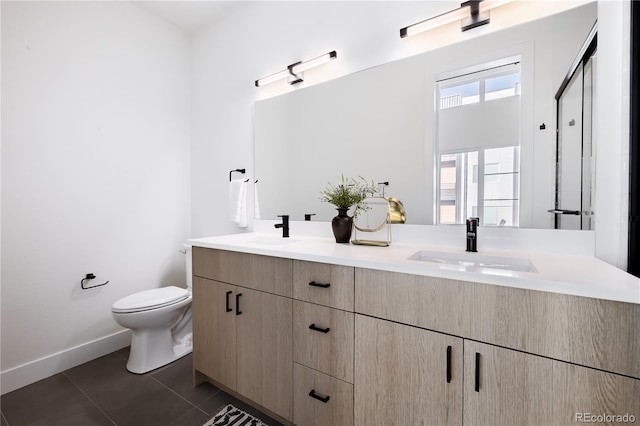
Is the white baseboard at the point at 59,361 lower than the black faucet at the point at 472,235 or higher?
lower

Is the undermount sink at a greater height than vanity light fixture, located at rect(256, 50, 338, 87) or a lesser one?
lesser

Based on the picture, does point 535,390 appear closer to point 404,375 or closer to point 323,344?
point 404,375

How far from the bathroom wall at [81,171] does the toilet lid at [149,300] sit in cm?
44

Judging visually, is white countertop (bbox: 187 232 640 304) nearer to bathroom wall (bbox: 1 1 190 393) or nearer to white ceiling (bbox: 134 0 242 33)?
bathroom wall (bbox: 1 1 190 393)

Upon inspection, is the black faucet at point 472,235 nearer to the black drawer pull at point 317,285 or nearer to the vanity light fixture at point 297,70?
the black drawer pull at point 317,285

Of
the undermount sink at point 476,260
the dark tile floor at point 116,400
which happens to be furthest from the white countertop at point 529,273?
the dark tile floor at point 116,400

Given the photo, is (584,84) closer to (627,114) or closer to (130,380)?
(627,114)

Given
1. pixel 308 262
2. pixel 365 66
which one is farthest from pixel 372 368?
pixel 365 66

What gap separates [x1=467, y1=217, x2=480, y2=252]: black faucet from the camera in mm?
1299

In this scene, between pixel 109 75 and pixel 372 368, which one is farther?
pixel 109 75

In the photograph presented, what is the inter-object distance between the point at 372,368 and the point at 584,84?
146cm

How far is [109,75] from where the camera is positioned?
213cm

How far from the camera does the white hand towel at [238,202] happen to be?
220 cm

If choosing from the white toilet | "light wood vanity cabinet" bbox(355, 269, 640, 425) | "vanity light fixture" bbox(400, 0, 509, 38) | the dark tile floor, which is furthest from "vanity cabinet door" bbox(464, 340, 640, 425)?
the white toilet
